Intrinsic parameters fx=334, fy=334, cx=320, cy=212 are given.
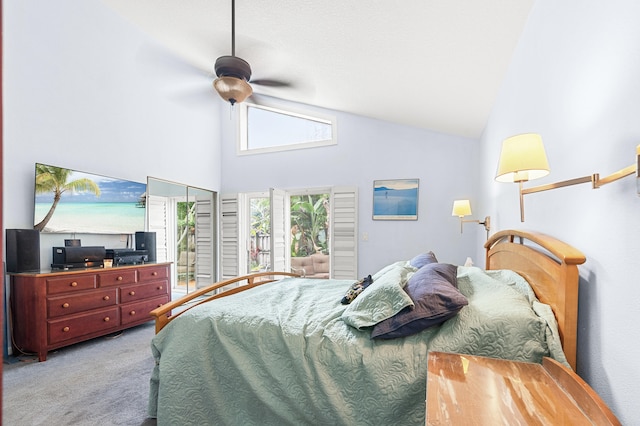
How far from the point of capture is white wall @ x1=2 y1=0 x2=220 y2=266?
9.99 feet

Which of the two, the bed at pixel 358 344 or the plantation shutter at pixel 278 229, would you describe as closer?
the bed at pixel 358 344

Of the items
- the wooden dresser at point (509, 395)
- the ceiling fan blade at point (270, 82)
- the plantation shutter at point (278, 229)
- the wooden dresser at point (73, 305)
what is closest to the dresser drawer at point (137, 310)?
the wooden dresser at point (73, 305)

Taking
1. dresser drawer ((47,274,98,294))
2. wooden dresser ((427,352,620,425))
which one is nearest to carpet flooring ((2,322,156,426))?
dresser drawer ((47,274,98,294))

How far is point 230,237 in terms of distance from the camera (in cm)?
559

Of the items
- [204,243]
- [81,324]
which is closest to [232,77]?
[81,324]

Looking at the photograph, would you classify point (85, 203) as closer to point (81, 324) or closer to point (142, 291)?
point (142, 291)

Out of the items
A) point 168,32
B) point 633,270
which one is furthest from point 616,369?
point 168,32

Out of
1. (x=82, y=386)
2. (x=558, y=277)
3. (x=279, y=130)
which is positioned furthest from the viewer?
(x=279, y=130)

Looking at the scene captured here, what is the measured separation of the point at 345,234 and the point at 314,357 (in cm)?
328

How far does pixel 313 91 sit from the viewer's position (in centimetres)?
418

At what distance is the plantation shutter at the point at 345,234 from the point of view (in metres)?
4.83

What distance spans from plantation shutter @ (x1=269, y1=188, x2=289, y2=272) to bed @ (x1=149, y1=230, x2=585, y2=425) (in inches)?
114

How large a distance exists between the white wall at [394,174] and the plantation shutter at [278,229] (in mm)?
351

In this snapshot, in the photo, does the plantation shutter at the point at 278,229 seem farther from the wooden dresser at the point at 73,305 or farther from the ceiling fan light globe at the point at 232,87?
the ceiling fan light globe at the point at 232,87
